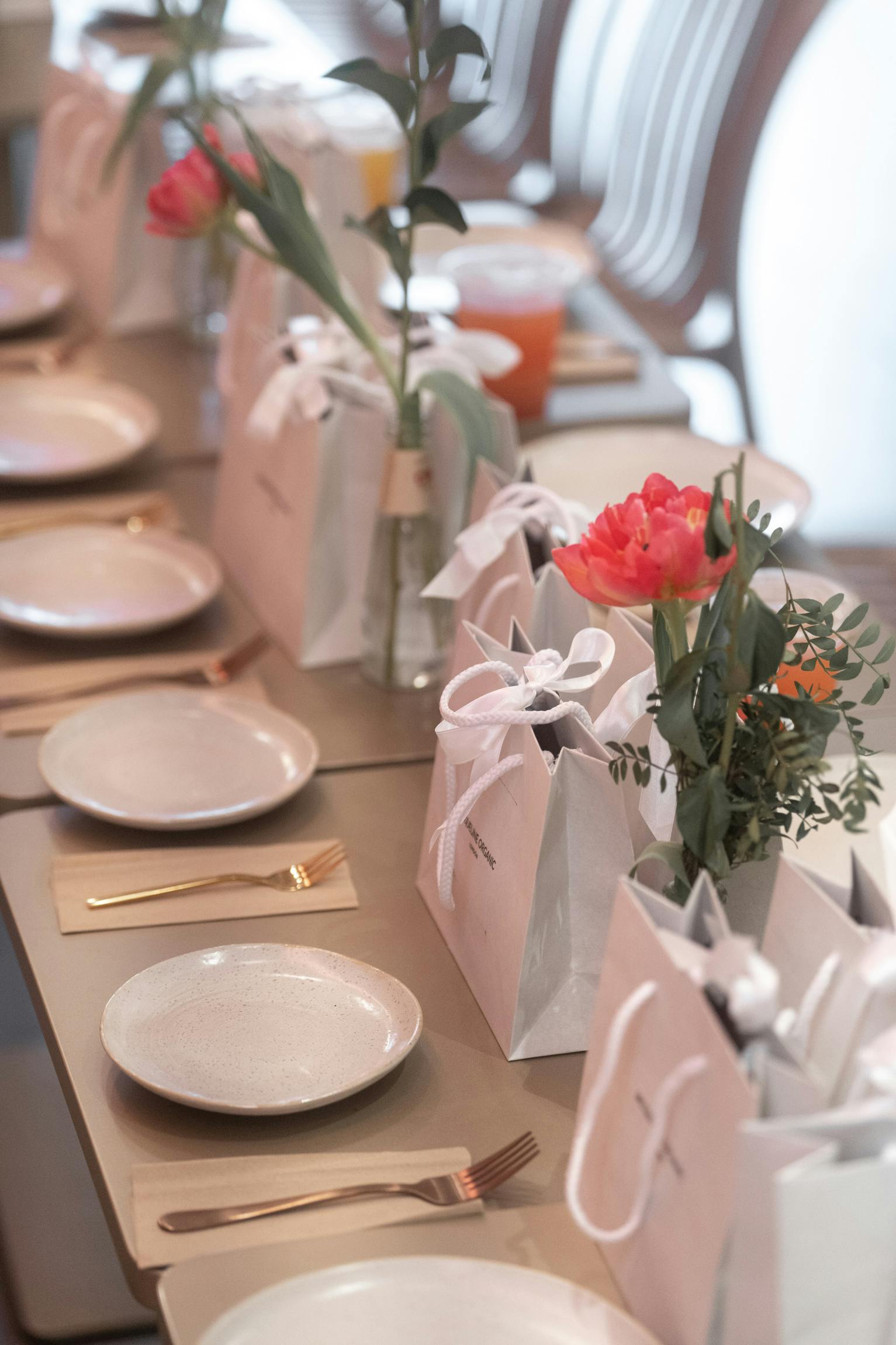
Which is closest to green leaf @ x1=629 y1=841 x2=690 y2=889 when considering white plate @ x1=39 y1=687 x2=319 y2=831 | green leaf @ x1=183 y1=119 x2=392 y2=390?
white plate @ x1=39 y1=687 x2=319 y2=831

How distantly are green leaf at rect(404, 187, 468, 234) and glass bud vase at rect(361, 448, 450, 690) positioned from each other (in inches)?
8.7

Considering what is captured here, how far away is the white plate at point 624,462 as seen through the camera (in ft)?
5.31

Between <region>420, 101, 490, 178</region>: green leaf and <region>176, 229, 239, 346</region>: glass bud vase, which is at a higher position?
<region>420, 101, 490, 178</region>: green leaf

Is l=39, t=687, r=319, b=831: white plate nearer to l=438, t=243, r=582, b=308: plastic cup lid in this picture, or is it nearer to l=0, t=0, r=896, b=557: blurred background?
l=438, t=243, r=582, b=308: plastic cup lid

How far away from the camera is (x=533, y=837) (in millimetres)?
927

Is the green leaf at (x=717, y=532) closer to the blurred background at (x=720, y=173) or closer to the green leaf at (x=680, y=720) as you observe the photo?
the green leaf at (x=680, y=720)

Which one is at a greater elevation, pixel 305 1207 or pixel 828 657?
pixel 828 657

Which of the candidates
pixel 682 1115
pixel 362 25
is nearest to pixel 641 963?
pixel 682 1115

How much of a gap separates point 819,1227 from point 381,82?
37.5 inches

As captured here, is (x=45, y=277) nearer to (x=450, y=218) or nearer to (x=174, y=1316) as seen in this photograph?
(x=450, y=218)

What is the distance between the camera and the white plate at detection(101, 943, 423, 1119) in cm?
91

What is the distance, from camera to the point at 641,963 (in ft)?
2.39

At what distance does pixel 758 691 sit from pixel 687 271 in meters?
2.46

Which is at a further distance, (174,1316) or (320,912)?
(320,912)
